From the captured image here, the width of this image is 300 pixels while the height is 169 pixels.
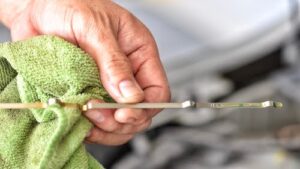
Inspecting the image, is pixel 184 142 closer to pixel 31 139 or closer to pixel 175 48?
pixel 175 48

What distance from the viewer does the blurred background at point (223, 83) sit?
1424 mm

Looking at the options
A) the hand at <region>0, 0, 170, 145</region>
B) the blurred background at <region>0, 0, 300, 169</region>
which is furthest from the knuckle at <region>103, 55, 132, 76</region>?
the blurred background at <region>0, 0, 300, 169</region>

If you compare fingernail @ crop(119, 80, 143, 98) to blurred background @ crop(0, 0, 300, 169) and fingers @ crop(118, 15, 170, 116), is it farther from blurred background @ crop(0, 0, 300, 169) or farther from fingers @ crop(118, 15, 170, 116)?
blurred background @ crop(0, 0, 300, 169)

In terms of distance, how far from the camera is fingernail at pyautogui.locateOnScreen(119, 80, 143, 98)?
0.55 m

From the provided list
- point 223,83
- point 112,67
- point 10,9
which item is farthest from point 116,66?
point 223,83

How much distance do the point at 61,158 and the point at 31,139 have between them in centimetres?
6

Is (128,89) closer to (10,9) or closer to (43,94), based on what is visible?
(43,94)

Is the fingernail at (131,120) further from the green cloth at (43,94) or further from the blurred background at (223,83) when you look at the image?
the blurred background at (223,83)

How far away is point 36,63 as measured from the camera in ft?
1.78

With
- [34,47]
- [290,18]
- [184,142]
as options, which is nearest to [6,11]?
[34,47]

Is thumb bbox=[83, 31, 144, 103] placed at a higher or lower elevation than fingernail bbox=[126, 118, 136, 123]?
higher

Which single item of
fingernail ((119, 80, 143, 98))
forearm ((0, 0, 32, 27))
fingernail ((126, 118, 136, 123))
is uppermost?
forearm ((0, 0, 32, 27))

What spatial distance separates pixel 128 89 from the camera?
0.55 meters

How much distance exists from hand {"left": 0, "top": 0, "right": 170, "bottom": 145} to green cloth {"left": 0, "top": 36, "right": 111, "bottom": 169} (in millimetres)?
22
